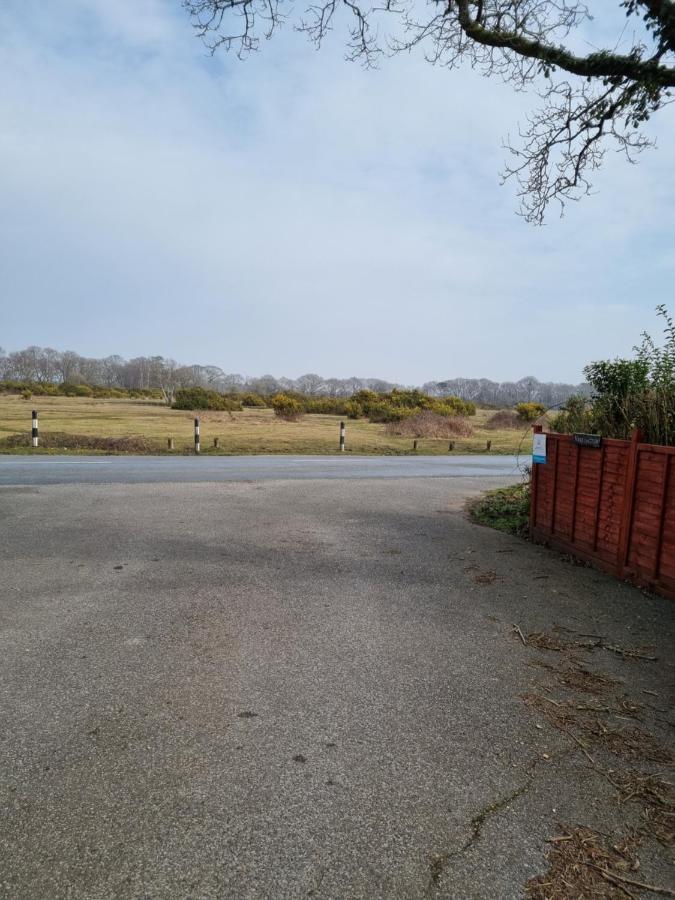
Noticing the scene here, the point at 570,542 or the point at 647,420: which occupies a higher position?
the point at 647,420

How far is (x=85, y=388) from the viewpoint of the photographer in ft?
227

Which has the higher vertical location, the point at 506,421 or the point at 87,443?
the point at 506,421

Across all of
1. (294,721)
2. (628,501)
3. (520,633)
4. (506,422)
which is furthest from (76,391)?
(294,721)

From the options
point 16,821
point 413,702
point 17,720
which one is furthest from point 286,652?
point 16,821

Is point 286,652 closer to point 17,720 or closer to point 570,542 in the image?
point 17,720

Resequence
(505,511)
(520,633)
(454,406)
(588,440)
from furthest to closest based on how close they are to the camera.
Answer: (454,406), (505,511), (588,440), (520,633)

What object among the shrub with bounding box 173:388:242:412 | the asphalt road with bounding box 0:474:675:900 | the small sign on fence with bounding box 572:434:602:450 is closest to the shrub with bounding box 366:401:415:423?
the shrub with bounding box 173:388:242:412

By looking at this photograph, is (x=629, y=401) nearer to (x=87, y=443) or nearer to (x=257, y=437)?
(x=87, y=443)

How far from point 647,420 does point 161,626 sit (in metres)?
5.15

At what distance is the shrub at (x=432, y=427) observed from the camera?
31.0 m

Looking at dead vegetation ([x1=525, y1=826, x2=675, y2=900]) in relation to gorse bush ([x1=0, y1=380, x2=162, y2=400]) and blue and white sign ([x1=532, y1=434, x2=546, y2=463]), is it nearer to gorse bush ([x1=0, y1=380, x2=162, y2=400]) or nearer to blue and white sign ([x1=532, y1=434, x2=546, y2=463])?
blue and white sign ([x1=532, y1=434, x2=546, y2=463])

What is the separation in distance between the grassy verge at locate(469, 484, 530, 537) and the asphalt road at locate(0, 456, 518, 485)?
3728 millimetres

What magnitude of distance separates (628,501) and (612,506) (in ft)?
1.07

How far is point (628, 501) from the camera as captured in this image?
5.37 metres
